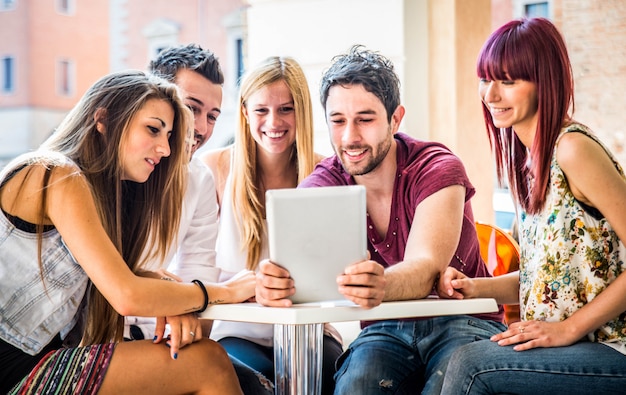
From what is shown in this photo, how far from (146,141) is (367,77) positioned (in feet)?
2.05

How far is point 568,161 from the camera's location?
1.92 metres

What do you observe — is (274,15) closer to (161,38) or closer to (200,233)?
(200,233)

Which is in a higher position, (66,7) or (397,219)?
(66,7)

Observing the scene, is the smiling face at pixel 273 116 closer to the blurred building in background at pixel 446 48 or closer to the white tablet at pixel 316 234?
the white tablet at pixel 316 234

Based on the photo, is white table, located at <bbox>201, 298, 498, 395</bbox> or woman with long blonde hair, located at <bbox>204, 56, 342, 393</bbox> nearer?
white table, located at <bbox>201, 298, 498, 395</bbox>

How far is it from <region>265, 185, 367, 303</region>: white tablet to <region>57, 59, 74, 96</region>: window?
31.8m

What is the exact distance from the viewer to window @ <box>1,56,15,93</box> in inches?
1223

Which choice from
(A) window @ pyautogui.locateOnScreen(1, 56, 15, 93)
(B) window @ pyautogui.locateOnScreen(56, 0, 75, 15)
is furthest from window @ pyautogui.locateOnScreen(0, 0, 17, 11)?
(A) window @ pyautogui.locateOnScreen(1, 56, 15, 93)

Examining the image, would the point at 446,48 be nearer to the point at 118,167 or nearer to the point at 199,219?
the point at 199,219

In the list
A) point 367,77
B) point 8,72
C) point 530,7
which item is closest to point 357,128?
point 367,77

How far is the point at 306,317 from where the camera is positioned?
1.68m

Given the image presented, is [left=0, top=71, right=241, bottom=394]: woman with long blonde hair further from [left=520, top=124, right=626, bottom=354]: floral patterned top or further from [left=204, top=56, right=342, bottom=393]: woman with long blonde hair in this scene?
[left=520, top=124, right=626, bottom=354]: floral patterned top

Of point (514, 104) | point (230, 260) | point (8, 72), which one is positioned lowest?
point (230, 260)

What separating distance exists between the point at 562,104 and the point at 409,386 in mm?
781
